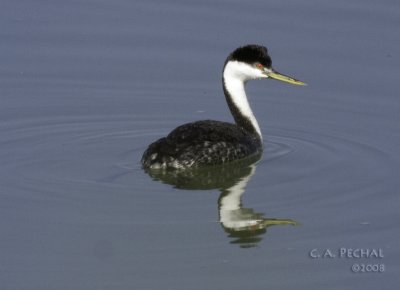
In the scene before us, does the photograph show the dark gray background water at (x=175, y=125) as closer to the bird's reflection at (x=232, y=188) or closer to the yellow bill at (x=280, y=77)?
the bird's reflection at (x=232, y=188)

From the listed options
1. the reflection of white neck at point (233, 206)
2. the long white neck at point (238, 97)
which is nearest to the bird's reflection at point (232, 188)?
the reflection of white neck at point (233, 206)

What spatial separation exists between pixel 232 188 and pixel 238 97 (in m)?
1.76

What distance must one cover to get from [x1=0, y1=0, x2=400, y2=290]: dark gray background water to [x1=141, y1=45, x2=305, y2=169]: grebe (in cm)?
26

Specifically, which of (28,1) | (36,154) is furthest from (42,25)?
(36,154)

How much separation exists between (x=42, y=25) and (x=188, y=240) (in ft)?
20.2

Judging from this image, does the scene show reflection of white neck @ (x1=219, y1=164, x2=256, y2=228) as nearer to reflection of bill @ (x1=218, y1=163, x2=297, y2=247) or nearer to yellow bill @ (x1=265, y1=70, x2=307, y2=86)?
reflection of bill @ (x1=218, y1=163, x2=297, y2=247)

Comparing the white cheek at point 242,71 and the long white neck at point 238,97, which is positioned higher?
the white cheek at point 242,71

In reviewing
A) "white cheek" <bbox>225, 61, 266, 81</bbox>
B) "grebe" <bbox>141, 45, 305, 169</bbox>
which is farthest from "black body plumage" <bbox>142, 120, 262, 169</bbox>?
"white cheek" <bbox>225, 61, 266, 81</bbox>

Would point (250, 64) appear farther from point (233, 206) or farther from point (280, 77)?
point (233, 206)

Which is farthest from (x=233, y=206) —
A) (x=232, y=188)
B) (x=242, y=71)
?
(x=242, y=71)

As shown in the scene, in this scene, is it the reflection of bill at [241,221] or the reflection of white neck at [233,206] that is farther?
the reflection of white neck at [233,206]

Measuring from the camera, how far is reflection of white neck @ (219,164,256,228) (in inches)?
411

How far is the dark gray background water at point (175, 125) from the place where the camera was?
9.34 metres

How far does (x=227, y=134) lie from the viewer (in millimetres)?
12148
